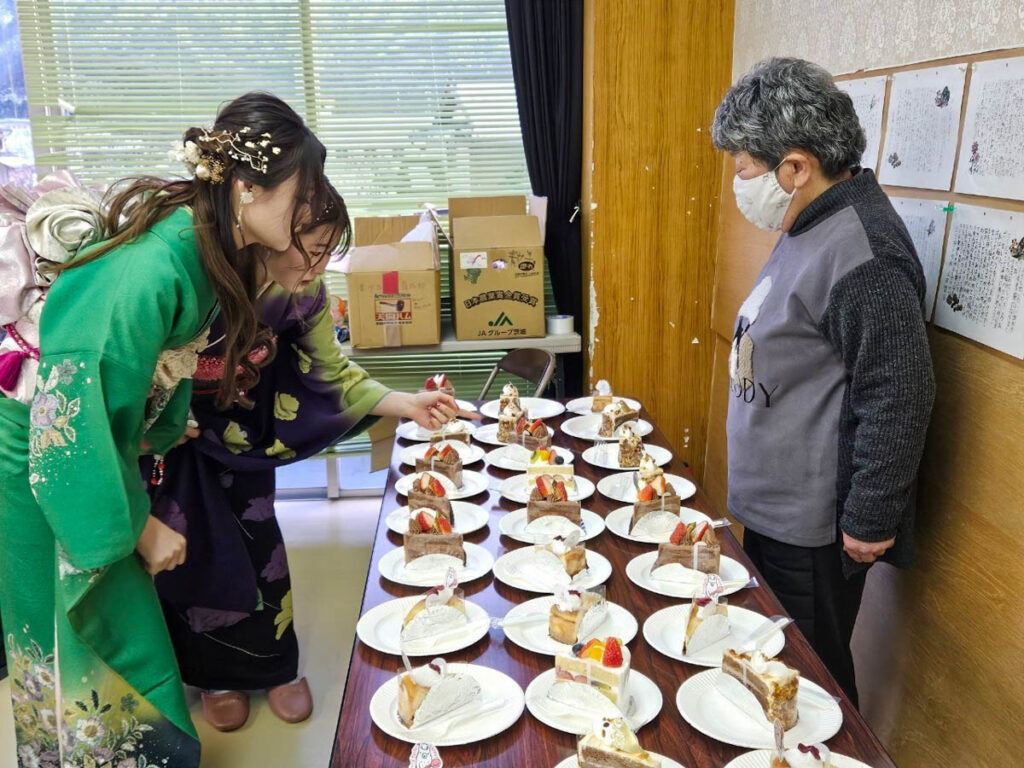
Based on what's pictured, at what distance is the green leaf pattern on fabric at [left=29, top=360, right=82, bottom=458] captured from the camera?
142 cm

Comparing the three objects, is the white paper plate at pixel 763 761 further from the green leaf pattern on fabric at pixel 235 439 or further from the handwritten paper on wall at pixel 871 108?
the green leaf pattern on fabric at pixel 235 439

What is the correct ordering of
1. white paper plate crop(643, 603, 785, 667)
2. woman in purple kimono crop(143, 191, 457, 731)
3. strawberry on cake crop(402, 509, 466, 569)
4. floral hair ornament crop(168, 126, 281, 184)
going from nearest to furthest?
1. white paper plate crop(643, 603, 785, 667)
2. floral hair ornament crop(168, 126, 281, 184)
3. strawberry on cake crop(402, 509, 466, 569)
4. woman in purple kimono crop(143, 191, 457, 731)

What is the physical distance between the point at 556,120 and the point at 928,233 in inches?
82.5

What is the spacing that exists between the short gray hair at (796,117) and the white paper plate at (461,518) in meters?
0.96

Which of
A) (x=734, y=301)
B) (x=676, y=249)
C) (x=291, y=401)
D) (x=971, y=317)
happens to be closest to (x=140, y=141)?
(x=291, y=401)

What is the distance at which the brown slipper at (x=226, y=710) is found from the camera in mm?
2541

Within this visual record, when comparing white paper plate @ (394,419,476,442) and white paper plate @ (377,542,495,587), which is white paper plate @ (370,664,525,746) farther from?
white paper plate @ (394,419,476,442)

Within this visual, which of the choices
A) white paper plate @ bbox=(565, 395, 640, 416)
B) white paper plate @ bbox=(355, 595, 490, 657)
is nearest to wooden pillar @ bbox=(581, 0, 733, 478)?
white paper plate @ bbox=(565, 395, 640, 416)

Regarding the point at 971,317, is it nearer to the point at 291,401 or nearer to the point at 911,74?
the point at 911,74

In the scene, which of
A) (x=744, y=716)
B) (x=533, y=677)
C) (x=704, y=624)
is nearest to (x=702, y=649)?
(x=704, y=624)

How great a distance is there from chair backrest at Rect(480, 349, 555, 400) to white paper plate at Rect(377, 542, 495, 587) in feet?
4.80

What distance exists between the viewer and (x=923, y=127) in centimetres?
194

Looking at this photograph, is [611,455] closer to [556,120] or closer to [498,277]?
[498,277]

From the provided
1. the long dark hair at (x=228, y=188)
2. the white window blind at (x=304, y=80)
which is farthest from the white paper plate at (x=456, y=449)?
the white window blind at (x=304, y=80)
